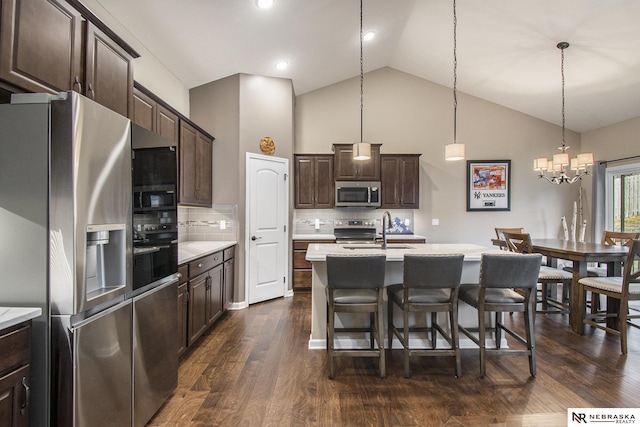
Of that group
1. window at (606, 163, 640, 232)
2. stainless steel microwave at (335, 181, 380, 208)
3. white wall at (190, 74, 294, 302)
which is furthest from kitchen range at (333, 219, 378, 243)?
window at (606, 163, 640, 232)

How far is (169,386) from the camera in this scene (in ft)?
6.67

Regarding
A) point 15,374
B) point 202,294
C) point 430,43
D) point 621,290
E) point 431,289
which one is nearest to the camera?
point 15,374

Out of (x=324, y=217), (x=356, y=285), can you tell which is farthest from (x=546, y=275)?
(x=324, y=217)

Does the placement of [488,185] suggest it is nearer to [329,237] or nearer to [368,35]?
[329,237]

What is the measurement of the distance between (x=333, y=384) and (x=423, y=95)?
16.3 ft

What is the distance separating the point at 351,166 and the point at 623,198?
422 cm

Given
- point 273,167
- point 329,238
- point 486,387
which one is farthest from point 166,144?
point 329,238

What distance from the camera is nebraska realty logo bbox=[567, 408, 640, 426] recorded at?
1.87 metres

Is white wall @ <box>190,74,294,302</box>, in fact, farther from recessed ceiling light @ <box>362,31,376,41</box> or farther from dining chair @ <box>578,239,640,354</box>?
dining chair @ <box>578,239,640,354</box>

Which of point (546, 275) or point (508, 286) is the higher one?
point (508, 286)

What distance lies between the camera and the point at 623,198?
4.75 m

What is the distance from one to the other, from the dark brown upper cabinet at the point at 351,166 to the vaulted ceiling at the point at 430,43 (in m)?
1.25

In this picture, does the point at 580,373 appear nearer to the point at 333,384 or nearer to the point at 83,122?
the point at 333,384

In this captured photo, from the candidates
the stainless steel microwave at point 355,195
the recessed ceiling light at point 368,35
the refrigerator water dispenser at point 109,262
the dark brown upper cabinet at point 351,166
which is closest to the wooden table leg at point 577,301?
the stainless steel microwave at point 355,195
